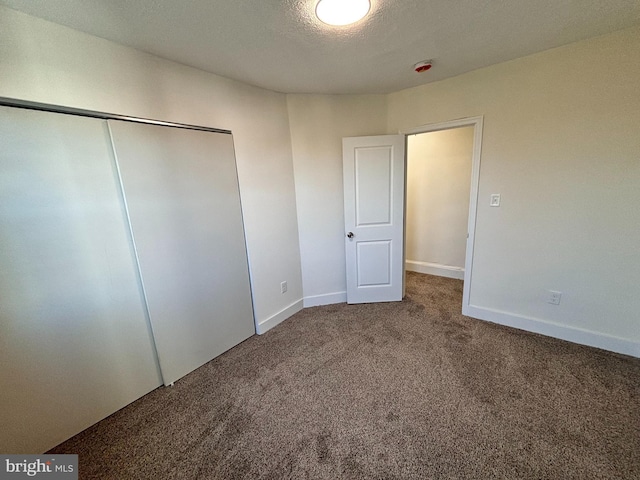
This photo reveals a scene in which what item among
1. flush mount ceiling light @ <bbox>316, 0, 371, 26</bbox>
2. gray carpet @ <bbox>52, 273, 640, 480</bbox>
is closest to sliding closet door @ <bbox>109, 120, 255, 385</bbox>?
gray carpet @ <bbox>52, 273, 640, 480</bbox>

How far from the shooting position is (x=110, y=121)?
4.86ft

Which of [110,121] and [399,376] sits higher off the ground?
[110,121]

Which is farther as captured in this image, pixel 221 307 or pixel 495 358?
pixel 221 307

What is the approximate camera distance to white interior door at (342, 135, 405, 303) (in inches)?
105

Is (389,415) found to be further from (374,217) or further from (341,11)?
(341,11)

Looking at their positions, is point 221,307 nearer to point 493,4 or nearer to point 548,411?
point 548,411

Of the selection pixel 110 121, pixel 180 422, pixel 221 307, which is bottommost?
pixel 180 422

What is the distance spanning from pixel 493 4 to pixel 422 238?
3018 mm

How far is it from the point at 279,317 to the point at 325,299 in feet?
2.11

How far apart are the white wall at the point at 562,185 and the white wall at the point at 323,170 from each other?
76 centimetres

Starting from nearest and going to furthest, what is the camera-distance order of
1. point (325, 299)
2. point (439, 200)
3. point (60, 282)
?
point (60, 282) < point (325, 299) < point (439, 200)

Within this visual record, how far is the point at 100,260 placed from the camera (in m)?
1.52

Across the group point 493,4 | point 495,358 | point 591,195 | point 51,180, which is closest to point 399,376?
point 495,358
